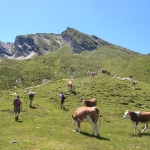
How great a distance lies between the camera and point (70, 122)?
1078 inches

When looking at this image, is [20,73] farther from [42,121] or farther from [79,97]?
[42,121]

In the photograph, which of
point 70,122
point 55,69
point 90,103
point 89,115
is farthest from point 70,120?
point 55,69

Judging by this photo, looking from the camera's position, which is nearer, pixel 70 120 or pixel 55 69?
pixel 70 120

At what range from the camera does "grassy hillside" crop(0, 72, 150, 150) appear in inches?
739

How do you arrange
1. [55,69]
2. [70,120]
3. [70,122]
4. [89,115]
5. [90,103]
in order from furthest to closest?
[55,69] < [90,103] < [70,120] < [70,122] < [89,115]

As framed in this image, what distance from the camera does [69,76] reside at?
10619 cm

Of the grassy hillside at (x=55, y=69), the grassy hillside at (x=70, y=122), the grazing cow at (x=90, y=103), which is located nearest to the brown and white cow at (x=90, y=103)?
the grazing cow at (x=90, y=103)

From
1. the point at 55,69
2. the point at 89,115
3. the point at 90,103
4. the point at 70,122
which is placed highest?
the point at 55,69

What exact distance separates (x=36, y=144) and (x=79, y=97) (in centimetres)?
2572

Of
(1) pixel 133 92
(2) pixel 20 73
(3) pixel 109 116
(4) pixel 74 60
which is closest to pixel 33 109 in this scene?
(3) pixel 109 116

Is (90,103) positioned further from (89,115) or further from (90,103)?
(89,115)

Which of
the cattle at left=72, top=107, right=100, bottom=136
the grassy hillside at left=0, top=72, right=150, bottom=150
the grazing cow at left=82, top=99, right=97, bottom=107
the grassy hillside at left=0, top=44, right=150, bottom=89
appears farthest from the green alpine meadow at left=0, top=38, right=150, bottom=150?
the grassy hillside at left=0, top=44, right=150, bottom=89

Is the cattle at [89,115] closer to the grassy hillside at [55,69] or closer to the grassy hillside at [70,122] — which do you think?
the grassy hillside at [70,122]

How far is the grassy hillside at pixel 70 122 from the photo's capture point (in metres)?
18.8
